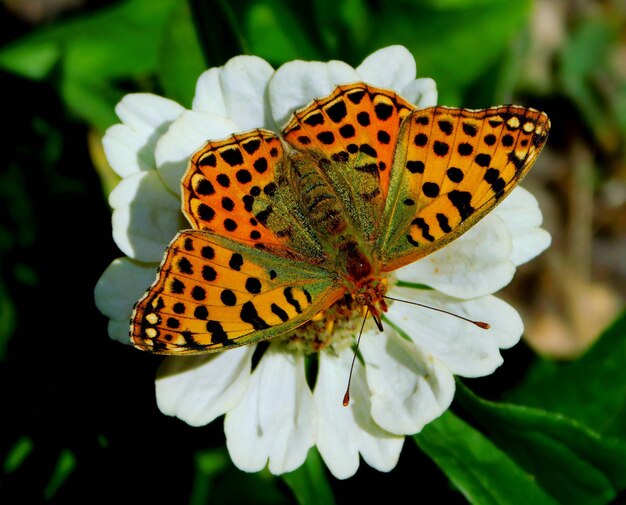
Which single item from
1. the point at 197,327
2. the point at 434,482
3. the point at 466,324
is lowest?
the point at 434,482

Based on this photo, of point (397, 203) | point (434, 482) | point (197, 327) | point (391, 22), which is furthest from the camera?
point (391, 22)

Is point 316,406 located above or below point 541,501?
above

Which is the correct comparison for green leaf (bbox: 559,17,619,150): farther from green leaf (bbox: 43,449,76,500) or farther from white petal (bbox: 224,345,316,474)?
green leaf (bbox: 43,449,76,500)

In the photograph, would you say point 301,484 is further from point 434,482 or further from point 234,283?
point 234,283

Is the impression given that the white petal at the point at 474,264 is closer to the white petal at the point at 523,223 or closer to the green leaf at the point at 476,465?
the white petal at the point at 523,223

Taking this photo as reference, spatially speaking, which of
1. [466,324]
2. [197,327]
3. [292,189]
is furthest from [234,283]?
[466,324]

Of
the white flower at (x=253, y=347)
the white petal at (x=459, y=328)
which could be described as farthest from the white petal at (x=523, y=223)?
the white petal at (x=459, y=328)

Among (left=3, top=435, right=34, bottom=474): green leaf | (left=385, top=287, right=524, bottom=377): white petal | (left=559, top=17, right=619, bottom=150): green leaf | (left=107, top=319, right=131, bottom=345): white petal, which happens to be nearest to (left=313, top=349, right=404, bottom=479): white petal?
(left=385, top=287, right=524, bottom=377): white petal
